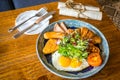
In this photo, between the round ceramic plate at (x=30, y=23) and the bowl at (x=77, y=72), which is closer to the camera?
the bowl at (x=77, y=72)

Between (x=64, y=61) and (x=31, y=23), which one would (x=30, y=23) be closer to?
(x=31, y=23)

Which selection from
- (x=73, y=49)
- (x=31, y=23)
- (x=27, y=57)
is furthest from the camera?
(x=31, y=23)

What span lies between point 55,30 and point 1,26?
0.26 meters

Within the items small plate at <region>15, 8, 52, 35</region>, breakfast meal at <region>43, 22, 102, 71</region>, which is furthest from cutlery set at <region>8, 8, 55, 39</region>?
breakfast meal at <region>43, 22, 102, 71</region>

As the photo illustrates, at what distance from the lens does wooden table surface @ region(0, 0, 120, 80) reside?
0.85m

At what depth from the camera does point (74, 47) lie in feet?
2.65

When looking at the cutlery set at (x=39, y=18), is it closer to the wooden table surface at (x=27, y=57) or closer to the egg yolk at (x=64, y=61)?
the wooden table surface at (x=27, y=57)

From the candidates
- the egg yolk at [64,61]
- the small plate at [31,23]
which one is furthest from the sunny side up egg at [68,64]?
the small plate at [31,23]

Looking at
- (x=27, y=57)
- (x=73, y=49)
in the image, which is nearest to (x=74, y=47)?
(x=73, y=49)

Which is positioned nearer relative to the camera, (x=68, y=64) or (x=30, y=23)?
(x=68, y=64)

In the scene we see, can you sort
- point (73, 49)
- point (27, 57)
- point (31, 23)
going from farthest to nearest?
1. point (31, 23)
2. point (27, 57)
3. point (73, 49)

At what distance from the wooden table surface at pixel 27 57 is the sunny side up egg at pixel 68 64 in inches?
1.7

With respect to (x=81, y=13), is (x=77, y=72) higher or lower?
lower

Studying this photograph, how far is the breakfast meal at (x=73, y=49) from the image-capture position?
0.81m
